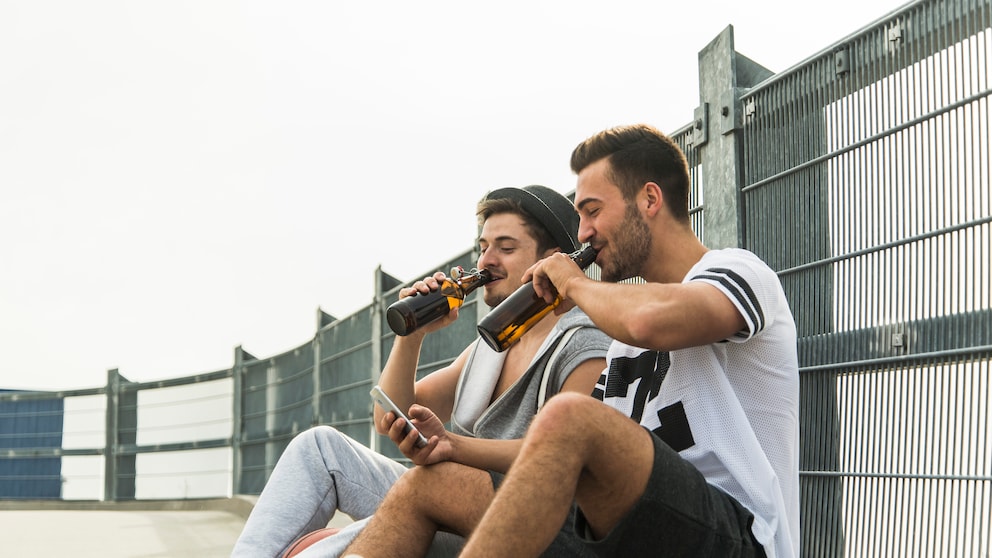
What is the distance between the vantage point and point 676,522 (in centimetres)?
214

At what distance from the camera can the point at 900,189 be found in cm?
299

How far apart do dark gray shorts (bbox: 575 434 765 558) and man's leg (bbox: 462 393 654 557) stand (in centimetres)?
3

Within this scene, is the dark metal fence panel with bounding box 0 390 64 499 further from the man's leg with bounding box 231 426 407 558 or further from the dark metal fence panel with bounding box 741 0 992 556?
the dark metal fence panel with bounding box 741 0 992 556

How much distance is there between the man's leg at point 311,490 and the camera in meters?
2.92

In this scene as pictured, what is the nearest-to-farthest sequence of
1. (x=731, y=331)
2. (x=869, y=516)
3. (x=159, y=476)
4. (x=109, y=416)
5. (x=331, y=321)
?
(x=731, y=331)
(x=869, y=516)
(x=331, y=321)
(x=159, y=476)
(x=109, y=416)

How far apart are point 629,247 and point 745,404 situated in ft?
1.85

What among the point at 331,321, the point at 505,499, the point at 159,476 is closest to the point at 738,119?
the point at 505,499

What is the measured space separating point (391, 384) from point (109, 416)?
12533mm

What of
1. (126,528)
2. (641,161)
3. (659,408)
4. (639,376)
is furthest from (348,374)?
(659,408)

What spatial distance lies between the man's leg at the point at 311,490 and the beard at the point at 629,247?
945 millimetres

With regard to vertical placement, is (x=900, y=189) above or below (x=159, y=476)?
above

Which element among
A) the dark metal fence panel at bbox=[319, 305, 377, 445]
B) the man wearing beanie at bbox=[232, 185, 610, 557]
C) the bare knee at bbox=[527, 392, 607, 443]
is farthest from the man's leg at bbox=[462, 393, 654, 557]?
the dark metal fence panel at bbox=[319, 305, 377, 445]

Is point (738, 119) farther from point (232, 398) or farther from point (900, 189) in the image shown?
point (232, 398)

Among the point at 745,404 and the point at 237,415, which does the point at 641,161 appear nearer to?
the point at 745,404
